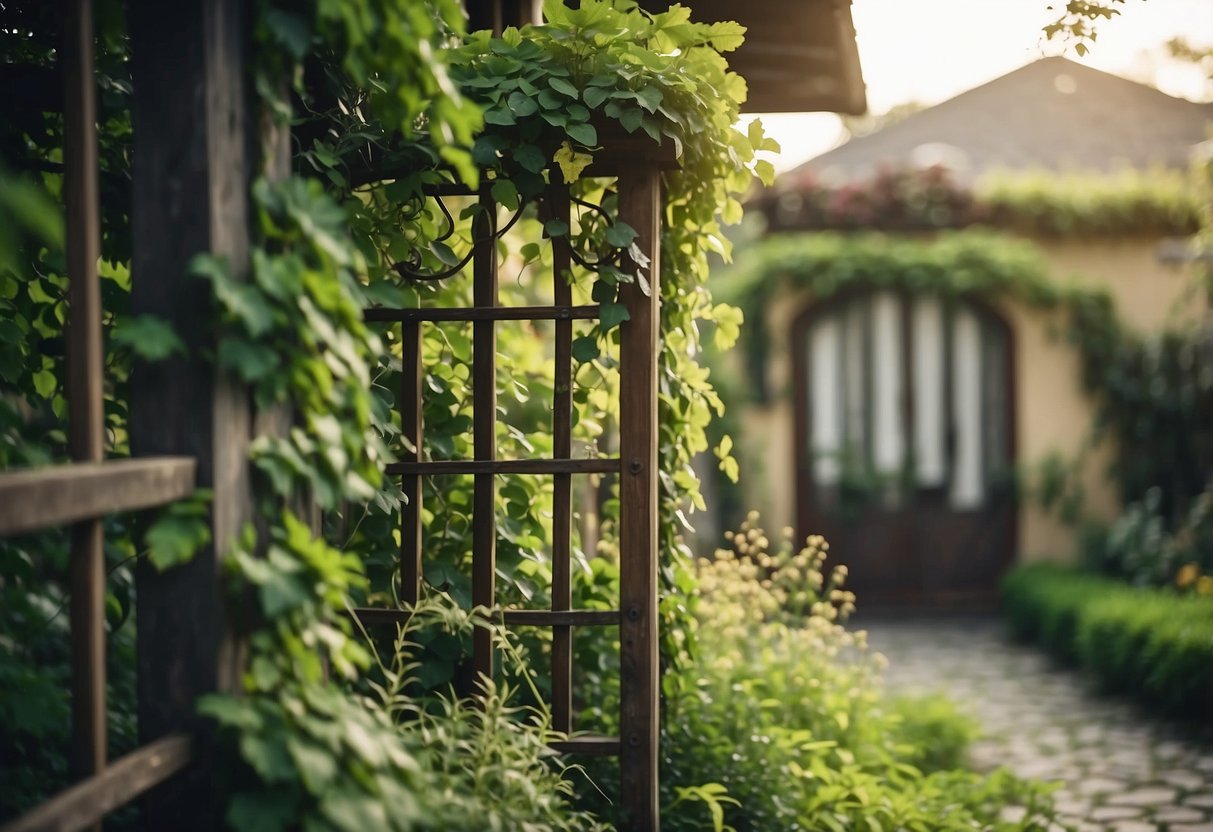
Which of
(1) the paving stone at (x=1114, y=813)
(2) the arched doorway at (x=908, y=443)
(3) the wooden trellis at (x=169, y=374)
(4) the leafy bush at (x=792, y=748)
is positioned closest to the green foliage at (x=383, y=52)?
(3) the wooden trellis at (x=169, y=374)

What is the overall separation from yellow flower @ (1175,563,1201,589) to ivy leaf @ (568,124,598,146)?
19.5 feet

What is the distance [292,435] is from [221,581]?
29 centimetres

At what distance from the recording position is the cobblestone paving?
464 centimetres

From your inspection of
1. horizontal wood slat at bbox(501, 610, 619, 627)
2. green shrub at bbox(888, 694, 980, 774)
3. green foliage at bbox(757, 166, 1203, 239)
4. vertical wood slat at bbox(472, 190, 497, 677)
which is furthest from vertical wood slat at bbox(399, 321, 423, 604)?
green foliage at bbox(757, 166, 1203, 239)

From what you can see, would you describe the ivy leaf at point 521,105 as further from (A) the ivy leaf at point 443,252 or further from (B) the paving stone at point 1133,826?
(B) the paving stone at point 1133,826

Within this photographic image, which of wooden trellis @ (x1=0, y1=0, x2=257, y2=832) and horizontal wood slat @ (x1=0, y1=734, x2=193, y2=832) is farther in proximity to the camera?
wooden trellis @ (x1=0, y1=0, x2=257, y2=832)

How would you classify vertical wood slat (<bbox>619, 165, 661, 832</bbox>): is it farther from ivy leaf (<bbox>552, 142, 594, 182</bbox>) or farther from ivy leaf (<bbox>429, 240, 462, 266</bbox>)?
ivy leaf (<bbox>429, 240, 462, 266</bbox>)

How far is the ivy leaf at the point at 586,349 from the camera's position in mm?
2924

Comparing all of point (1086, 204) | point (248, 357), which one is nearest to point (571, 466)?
point (248, 357)

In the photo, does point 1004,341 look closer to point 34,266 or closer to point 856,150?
point 856,150

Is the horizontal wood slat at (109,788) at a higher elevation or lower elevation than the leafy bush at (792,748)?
higher

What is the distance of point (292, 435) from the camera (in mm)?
2141

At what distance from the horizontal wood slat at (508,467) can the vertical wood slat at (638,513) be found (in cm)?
8

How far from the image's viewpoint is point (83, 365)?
6.37ft
